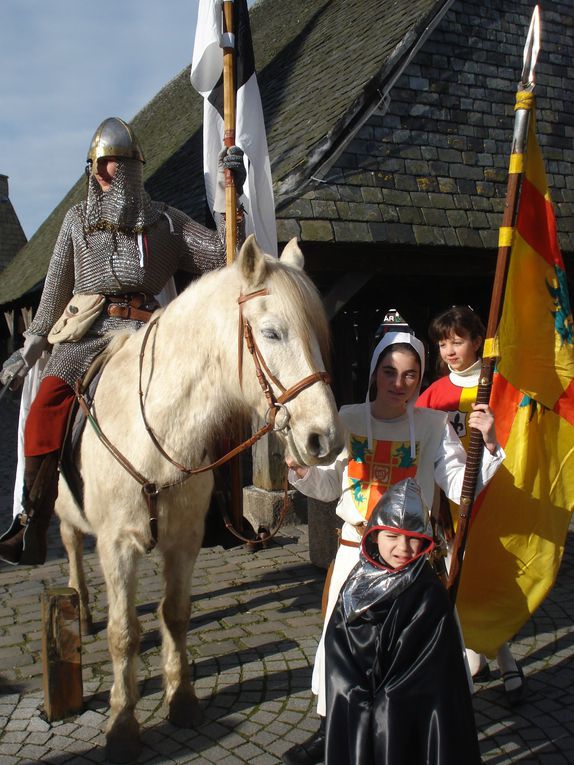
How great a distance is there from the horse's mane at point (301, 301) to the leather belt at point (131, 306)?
45.3 inches

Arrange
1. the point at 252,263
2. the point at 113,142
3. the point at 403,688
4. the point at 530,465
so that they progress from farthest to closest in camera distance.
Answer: the point at 113,142, the point at 530,465, the point at 252,263, the point at 403,688

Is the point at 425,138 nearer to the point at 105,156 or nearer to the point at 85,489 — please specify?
the point at 105,156

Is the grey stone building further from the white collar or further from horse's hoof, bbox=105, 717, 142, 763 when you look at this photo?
horse's hoof, bbox=105, 717, 142, 763

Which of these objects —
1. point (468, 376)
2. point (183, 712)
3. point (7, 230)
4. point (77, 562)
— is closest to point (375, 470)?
point (468, 376)

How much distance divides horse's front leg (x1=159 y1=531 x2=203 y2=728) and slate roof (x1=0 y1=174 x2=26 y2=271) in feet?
92.0

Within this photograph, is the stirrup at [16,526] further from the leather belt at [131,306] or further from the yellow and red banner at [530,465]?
the yellow and red banner at [530,465]

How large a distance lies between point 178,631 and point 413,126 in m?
6.10

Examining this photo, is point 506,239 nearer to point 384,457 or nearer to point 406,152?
point 384,457

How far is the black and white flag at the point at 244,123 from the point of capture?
4.43m

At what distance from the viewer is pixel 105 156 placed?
3576mm

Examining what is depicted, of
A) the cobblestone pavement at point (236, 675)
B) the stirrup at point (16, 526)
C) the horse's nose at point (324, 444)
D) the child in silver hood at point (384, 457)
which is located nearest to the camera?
the horse's nose at point (324, 444)

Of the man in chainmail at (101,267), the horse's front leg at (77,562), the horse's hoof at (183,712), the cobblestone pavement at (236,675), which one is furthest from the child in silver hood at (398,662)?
the horse's front leg at (77,562)

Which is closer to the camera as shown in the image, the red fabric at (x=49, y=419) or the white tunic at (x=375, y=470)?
the white tunic at (x=375, y=470)

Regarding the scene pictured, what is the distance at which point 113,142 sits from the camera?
3568 mm
